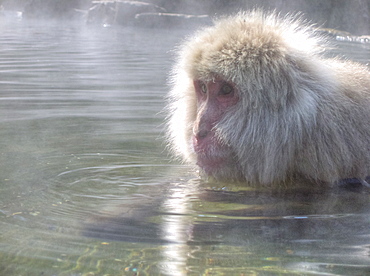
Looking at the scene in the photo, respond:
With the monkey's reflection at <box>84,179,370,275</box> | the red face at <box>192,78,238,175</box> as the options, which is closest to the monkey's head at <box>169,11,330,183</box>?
the red face at <box>192,78,238,175</box>

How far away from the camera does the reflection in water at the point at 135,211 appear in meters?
2.35

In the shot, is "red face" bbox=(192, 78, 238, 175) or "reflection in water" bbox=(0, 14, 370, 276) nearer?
"reflection in water" bbox=(0, 14, 370, 276)

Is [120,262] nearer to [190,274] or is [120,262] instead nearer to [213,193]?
[190,274]

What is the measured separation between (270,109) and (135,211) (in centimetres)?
102

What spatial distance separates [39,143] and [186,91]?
4.53 feet

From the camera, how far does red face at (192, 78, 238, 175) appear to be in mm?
3490

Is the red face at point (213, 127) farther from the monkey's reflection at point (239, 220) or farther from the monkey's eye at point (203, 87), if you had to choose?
the monkey's reflection at point (239, 220)

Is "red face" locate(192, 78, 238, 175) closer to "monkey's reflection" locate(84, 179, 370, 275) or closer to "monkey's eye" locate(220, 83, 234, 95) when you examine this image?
"monkey's eye" locate(220, 83, 234, 95)

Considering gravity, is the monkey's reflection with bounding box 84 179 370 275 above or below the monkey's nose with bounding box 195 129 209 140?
below

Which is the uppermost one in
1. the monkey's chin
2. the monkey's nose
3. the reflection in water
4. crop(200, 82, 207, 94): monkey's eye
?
crop(200, 82, 207, 94): monkey's eye

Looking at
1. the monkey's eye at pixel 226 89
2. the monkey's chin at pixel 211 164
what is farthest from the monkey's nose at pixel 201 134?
the monkey's eye at pixel 226 89

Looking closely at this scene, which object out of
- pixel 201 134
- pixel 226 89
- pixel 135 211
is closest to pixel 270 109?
pixel 226 89

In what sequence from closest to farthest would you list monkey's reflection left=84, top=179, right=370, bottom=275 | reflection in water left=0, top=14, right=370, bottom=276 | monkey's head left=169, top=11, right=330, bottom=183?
reflection in water left=0, top=14, right=370, bottom=276 < monkey's reflection left=84, top=179, right=370, bottom=275 < monkey's head left=169, top=11, right=330, bottom=183

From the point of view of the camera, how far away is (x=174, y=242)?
8.44 ft
